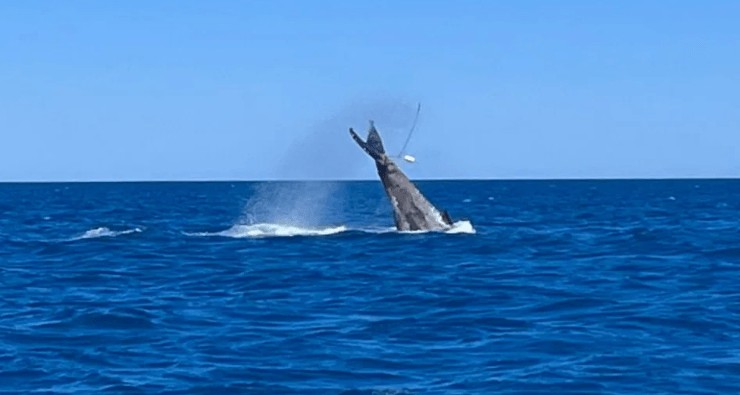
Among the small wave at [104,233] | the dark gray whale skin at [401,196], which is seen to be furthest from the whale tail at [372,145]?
the small wave at [104,233]

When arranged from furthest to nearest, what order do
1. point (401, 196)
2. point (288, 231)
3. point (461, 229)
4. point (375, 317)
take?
point (288, 231)
point (461, 229)
point (401, 196)
point (375, 317)

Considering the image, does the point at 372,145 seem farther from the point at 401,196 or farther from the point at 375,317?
the point at 375,317

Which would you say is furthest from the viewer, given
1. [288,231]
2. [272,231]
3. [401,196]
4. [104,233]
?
[104,233]

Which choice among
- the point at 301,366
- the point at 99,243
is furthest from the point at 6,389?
the point at 99,243

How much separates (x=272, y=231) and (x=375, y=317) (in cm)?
2118

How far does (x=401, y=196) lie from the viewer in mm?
34312

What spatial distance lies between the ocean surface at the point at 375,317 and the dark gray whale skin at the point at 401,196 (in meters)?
0.87

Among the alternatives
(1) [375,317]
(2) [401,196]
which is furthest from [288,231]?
(1) [375,317]

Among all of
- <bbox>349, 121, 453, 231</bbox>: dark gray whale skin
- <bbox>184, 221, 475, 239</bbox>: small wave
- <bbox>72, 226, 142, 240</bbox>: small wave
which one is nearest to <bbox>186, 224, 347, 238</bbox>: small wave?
<bbox>184, 221, 475, 239</bbox>: small wave

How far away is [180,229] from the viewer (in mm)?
43500

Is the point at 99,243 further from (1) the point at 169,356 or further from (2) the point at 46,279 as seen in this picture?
(1) the point at 169,356

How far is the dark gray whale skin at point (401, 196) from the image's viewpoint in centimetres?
3384

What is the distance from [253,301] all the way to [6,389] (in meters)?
7.46

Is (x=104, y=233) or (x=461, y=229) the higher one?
(x=104, y=233)
